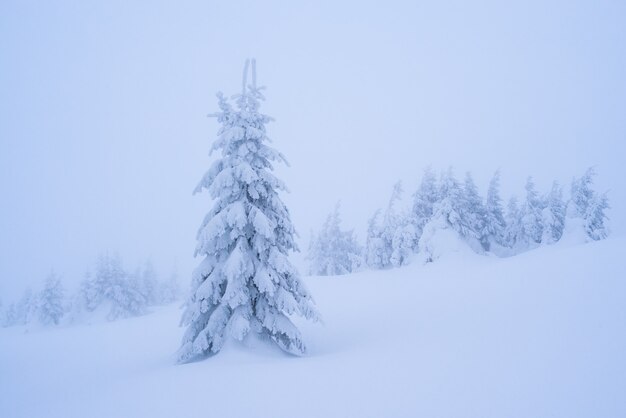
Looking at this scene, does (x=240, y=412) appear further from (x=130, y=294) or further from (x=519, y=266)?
(x=130, y=294)

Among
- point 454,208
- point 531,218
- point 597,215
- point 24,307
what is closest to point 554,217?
point 531,218

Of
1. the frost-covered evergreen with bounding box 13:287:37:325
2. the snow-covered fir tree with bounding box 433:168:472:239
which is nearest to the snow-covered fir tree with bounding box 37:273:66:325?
the frost-covered evergreen with bounding box 13:287:37:325

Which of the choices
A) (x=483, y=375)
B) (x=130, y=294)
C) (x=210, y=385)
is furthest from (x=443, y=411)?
(x=130, y=294)

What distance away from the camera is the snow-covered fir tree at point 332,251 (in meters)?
57.6

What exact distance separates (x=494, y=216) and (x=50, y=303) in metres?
70.0

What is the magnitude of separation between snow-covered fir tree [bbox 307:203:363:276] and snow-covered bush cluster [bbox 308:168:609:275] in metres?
5.96

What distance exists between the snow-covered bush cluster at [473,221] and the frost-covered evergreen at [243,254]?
28034 millimetres

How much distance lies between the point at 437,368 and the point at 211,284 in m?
8.20

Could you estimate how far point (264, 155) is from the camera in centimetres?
1430

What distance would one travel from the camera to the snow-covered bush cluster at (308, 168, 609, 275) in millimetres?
38906

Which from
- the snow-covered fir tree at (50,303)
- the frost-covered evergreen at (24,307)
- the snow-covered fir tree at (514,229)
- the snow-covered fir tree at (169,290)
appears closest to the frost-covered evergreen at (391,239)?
the snow-covered fir tree at (514,229)

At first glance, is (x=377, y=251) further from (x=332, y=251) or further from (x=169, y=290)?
(x=169, y=290)

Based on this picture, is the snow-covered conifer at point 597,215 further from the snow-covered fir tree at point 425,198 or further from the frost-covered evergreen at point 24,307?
the frost-covered evergreen at point 24,307

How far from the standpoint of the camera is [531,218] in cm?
4588
